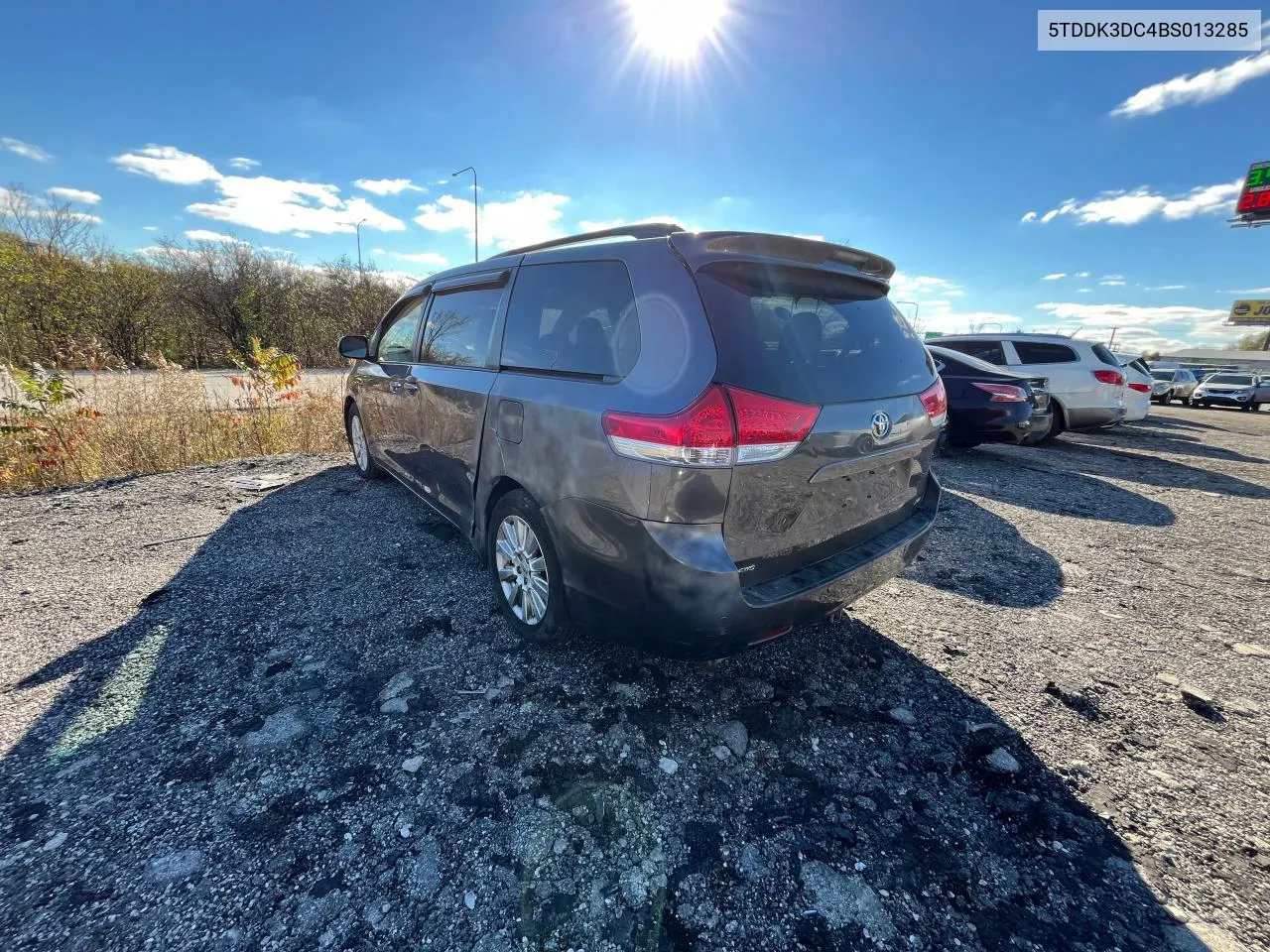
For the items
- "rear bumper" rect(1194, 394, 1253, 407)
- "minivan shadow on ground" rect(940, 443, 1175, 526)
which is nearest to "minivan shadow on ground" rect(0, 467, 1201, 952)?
"minivan shadow on ground" rect(940, 443, 1175, 526)

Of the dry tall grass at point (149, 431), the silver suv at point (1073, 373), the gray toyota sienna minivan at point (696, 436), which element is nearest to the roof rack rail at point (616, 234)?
the gray toyota sienna minivan at point (696, 436)

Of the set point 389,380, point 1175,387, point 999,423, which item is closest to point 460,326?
point 389,380

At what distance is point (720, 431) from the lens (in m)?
1.70

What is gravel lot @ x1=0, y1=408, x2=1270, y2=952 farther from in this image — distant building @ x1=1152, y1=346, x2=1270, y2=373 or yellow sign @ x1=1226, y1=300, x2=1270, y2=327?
yellow sign @ x1=1226, y1=300, x2=1270, y2=327

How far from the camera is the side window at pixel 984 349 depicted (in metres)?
8.77

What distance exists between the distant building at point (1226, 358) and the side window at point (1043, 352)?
57764mm

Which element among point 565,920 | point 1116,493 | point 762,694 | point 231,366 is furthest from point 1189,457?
point 231,366

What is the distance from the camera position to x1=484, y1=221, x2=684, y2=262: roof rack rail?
6.88 ft

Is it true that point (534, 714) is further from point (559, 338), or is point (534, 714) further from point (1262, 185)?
point (1262, 185)

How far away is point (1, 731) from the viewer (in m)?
1.96

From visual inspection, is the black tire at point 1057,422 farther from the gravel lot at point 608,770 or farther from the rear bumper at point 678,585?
the rear bumper at point 678,585

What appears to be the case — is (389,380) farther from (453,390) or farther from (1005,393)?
(1005,393)

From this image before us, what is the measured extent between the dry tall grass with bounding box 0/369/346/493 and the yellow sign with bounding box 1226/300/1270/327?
91300mm

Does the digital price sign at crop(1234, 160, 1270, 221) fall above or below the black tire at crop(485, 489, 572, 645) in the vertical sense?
above
